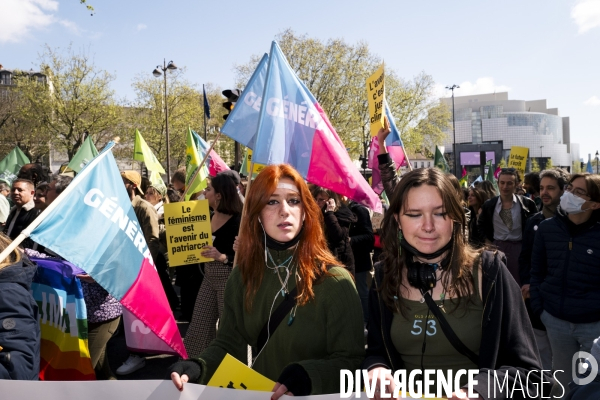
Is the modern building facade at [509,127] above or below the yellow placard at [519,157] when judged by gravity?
above

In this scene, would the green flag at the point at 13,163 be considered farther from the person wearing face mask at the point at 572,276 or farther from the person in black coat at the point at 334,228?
the person wearing face mask at the point at 572,276

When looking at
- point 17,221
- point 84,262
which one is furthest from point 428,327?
point 17,221

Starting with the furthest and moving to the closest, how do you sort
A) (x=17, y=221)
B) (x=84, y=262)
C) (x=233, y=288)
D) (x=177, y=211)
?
(x=17, y=221), (x=177, y=211), (x=84, y=262), (x=233, y=288)

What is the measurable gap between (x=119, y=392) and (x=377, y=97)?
140 inches

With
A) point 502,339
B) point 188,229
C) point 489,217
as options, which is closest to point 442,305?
point 502,339

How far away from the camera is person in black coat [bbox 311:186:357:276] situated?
5445 mm

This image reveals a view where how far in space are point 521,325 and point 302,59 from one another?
3044cm

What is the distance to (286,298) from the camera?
2.28 metres

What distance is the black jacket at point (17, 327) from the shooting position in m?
2.30

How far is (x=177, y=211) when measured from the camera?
433 centimetres

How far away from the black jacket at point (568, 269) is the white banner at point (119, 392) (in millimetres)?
2685

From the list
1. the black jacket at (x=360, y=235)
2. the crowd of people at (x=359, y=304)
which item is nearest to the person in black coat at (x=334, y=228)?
the black jacket at (x=360, y=235)

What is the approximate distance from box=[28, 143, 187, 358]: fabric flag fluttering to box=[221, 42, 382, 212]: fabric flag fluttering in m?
1.32

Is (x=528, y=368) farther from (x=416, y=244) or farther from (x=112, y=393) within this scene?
(x=112, y=393)
